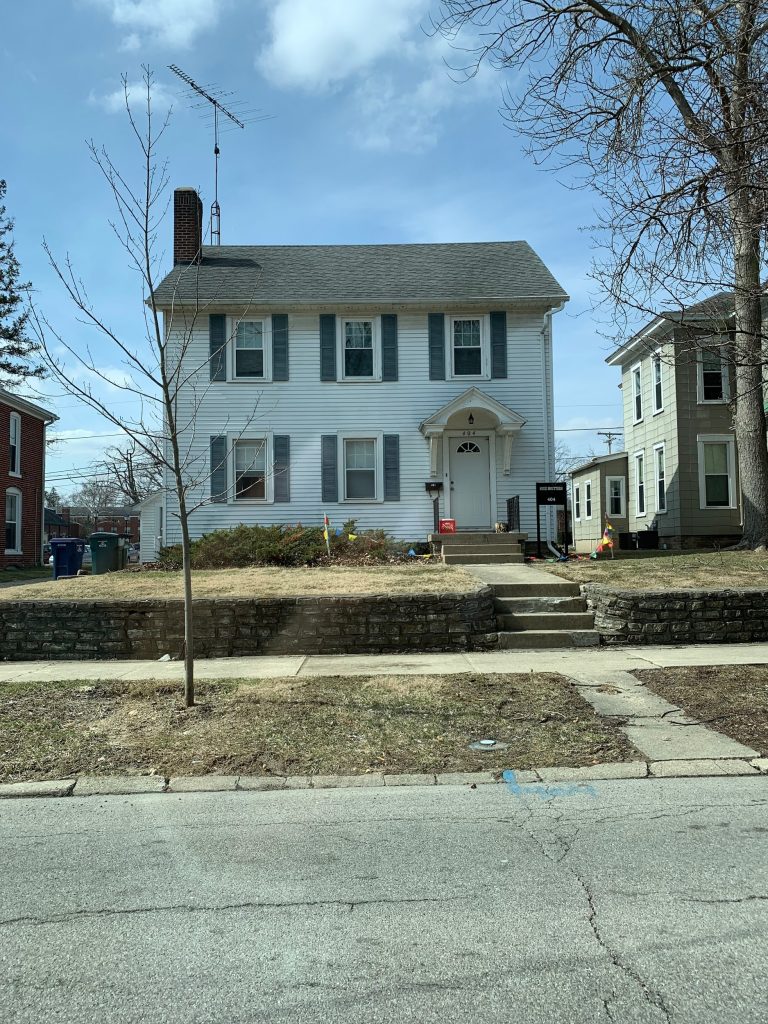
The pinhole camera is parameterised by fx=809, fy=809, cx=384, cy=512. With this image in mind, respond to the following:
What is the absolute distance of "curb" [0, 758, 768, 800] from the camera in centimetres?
543

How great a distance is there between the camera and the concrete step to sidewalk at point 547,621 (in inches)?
410

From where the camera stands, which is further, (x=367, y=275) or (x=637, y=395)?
(x=637, y=395)

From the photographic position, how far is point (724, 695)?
7.28m

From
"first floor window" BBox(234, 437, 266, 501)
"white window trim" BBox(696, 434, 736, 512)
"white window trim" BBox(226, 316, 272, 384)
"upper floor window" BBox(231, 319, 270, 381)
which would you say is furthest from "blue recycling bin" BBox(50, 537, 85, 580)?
"white window trim" BBox(696, 434, 736, 512)

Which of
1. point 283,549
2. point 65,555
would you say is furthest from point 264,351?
point 65,555

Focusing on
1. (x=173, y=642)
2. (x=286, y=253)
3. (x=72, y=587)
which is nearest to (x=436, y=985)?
(x=173, y=642)

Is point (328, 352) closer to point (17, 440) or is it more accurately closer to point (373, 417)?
point (373, 417)

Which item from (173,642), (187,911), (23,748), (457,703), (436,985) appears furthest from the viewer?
(173,642)

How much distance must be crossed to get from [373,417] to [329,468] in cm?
164

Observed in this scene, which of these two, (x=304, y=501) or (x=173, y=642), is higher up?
(x=304, y=501)

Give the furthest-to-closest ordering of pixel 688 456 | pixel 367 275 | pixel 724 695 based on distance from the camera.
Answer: pixel 688 456 < pixel 367 275 < pixel 724 695

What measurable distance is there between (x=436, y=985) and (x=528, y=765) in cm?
279

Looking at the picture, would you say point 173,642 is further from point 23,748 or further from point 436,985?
point 436,985

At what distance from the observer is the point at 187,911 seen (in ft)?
12.0
